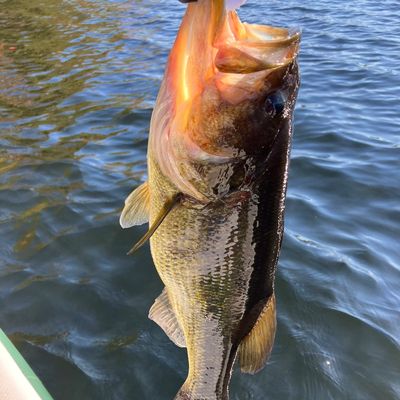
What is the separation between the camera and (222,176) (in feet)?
5.93

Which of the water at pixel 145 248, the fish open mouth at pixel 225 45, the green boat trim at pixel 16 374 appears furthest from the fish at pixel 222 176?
the water at pixel 145 248

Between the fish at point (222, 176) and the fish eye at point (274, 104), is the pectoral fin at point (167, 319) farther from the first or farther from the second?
the fish eye at point (274, 104)

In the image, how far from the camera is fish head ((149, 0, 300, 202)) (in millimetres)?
1648

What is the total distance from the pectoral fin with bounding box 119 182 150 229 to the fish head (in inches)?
12.2

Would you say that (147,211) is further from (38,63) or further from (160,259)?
(38,63)

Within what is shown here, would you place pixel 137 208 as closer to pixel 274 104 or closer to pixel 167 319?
pixel 167 319

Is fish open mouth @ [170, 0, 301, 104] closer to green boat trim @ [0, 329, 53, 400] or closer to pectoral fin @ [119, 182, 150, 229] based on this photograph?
pectoral fin @ [119, 182, 150, 229]

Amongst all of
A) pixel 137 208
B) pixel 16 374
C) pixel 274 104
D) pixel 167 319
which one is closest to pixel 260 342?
pixel 167 319

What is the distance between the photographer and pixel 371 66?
9695mm

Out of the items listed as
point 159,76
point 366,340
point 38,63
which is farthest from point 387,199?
point 38,63

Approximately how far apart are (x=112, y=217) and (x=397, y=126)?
14.4 ft

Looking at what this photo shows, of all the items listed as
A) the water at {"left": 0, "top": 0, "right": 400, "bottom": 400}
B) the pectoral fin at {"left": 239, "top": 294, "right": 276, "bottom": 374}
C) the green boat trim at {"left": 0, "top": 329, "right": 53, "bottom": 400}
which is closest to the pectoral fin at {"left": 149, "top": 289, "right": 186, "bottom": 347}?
the pectoral fin at {"left": 239, "top": 294, "right": 276, "bottom": 374}

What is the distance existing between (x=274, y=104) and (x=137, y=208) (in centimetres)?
78

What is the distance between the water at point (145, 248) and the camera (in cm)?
360
